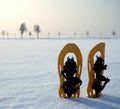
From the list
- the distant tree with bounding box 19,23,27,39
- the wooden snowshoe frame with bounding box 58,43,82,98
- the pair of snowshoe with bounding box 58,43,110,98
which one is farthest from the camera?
the distant tree with bounding box 19,23,27,39

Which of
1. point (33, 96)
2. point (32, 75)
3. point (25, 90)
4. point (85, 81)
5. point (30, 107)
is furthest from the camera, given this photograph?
point (32, 75)

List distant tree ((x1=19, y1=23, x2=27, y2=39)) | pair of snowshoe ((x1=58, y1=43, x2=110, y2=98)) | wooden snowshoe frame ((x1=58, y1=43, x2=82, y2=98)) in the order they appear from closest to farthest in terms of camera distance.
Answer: pair of snowshoe ((x1=58, y1=43, x2=110, y2=98)), wooden snowshoe frame ((x1=58, y1=43, x2=82, y2=98)), distant tree ((x1=19, y1=23, x2=27, y2=39))

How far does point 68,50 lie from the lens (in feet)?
21.1

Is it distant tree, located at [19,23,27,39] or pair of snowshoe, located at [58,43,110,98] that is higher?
distant tree, located at [19,23,27,39]

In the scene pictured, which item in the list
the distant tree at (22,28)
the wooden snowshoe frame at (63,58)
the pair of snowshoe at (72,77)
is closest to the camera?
the pair of snowshoe at (72,77)

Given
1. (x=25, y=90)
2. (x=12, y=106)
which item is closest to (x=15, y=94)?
(x=25, y=90)

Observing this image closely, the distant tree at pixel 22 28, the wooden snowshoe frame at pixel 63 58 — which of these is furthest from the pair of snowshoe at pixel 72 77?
the distant tree at pixel 22 28

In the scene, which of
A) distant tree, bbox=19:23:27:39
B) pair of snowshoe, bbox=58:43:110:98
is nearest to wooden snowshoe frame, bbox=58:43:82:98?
pair of snowshoe, bbox=58:43:110:98

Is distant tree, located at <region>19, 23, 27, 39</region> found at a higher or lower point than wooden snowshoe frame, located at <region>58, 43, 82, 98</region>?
higher

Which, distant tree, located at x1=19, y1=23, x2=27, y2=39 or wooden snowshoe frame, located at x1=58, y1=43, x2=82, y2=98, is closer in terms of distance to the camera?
wooden snowshoe frame, located at x1=58, y1=43, x2=82, y2=98

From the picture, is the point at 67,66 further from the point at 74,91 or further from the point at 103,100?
the point at 103,100

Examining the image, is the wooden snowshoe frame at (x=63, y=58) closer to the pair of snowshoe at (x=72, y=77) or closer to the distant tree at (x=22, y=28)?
the pair of snowshoe at (x=72, y=77)

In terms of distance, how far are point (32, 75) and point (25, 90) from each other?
2329 mm

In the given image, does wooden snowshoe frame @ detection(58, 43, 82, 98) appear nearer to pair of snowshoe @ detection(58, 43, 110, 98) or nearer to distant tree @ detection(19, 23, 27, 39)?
pair of snowshoe @ detection(58, 43, 110, 98)
